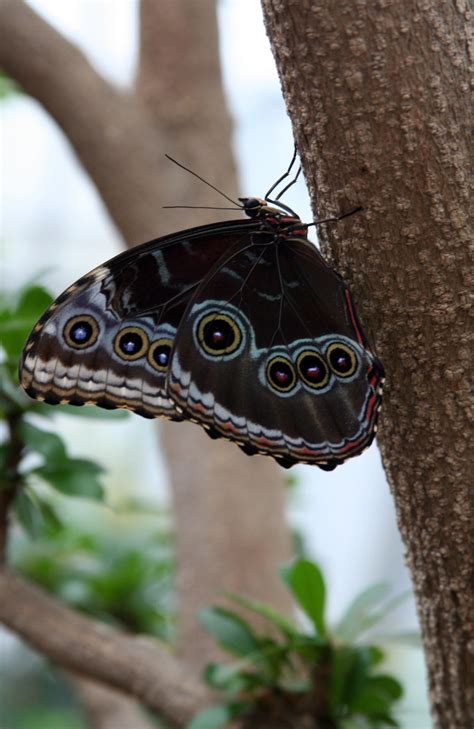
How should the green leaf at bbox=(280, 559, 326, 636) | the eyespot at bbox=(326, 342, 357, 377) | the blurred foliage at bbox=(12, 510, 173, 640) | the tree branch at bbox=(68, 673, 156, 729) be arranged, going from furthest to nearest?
the blurred foliage at bbox=(12, 510, 173, 640) < the tree branch at bbox=(68, 673, 156, 729) < the green leaf at bbox=(280, 559, 326, 636) < the eyespot at bbox=(326, 342, 357, 377)

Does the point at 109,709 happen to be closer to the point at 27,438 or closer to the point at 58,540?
the point at 58,540

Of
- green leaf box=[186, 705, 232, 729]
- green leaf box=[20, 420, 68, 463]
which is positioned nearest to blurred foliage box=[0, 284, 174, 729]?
green leaf box=[20, 420, 68, 463]

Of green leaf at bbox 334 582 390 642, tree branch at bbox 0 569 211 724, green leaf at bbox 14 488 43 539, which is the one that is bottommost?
tree branch at bbox 0 569 211 724

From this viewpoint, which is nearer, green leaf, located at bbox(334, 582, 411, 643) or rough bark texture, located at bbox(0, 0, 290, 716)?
green leaf, located at bbox(334, 582, 411, 643)

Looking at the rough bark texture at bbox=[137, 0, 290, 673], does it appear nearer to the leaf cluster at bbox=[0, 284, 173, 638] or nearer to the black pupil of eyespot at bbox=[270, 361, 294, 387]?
the leaf cluster at bbox=[0, 284, 173, 638]

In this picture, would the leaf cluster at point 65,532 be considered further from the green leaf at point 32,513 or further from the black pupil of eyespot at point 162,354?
the black pupil of eyespot at point 162,354

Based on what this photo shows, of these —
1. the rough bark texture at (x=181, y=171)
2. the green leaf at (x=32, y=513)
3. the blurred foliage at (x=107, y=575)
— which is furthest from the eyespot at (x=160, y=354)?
the blurred foliage at (x=107, y=575)
